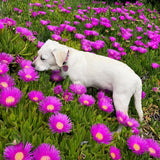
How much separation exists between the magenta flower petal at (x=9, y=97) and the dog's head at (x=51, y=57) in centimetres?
62

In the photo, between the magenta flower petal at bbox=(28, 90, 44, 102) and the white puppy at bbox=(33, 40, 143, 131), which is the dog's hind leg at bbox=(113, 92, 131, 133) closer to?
the white puppy at bbox=(33, 40, 143, 131)

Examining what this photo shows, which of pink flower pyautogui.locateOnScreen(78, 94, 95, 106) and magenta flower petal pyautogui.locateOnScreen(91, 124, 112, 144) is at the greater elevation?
magenta flower petal pyautogui.locateOnScreen(91, 124, 112, 144)

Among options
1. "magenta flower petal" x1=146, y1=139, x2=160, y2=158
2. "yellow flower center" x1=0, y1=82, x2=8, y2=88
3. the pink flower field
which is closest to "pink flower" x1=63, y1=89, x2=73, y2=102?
the pink flower field

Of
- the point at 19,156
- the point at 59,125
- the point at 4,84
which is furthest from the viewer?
the point at 4,84

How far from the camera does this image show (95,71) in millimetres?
1698

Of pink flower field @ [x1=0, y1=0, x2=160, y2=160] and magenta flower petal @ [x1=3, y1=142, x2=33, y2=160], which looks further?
pink flower field @ [x1=0, y1=0, x2=160, y2=160]

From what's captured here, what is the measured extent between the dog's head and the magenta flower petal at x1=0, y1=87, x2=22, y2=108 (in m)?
0.62

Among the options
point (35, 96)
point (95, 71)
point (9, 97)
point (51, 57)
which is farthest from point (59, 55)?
point (9, 97)

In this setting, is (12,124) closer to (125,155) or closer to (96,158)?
(96,158)

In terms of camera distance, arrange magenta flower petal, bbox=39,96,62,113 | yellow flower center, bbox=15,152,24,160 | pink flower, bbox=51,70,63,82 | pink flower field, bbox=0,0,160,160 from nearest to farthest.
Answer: yellow flower center, bbox=15,152,24,160 → pink flower field, bbox=0,0,160,160 → magenta flower petal, bbox=39,96,62,113 → pink flower, bbox=51,70,63,82

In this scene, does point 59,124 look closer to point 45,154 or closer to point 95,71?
point 45,154

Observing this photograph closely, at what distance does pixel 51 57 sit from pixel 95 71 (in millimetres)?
456

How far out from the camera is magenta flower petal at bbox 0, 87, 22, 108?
916 mm

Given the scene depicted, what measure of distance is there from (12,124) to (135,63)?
6.21 feet
